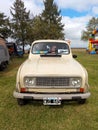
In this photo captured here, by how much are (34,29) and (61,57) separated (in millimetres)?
35902

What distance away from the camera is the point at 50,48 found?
7.35m

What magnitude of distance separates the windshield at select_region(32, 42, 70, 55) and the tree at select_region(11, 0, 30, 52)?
101 ft

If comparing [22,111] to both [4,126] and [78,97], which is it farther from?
[78,97]

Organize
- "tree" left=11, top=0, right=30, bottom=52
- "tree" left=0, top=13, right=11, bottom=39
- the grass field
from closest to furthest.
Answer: the grass field < "tree" left=0, top=13, right=11, bottom=39 < "tree" left=11, top=0, right=30, bottom=52

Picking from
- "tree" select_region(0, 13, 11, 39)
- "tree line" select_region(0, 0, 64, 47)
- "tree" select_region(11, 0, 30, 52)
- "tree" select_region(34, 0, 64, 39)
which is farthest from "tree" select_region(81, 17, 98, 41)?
"tree" select_region(0, 13, 11, 39)

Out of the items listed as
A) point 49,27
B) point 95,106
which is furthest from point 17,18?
point 95,106

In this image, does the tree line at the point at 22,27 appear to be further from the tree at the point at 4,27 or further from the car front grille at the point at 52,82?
the car front grille at the point at 52,82

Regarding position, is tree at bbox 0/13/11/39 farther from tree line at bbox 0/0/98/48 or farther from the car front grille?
the car front grille

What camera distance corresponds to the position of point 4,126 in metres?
4.58

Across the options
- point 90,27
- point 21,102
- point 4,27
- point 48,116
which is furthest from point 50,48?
point 90,27

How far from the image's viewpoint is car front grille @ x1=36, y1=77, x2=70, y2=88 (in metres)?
5.11

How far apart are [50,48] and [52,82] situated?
2.46 meters

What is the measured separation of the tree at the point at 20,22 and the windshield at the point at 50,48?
30.9m

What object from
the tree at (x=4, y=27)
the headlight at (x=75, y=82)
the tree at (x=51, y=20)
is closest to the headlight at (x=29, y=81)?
the headlight at (x=75, y=82)
